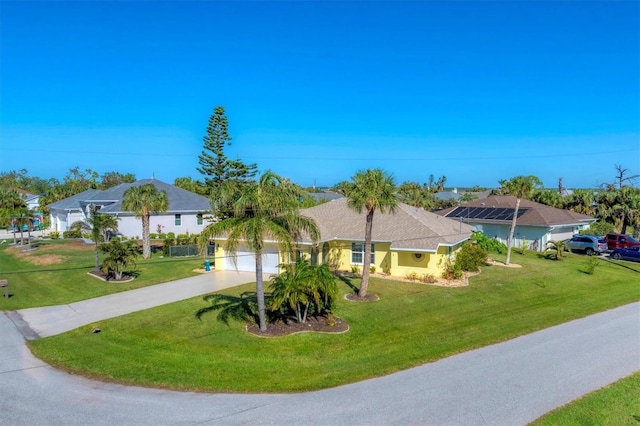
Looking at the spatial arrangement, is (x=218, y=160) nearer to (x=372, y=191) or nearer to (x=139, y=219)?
(x=139, y=219)

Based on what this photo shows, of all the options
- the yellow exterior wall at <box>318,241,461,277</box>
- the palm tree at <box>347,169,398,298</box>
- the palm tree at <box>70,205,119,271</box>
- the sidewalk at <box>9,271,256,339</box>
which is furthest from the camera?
the palm tree at <box>70,205,119,271</box>

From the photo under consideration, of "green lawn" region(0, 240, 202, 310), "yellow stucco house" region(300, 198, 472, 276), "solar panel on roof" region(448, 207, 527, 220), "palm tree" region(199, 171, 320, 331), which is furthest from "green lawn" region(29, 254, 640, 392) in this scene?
"solar panel on roof" region(448, 207, 527, 220)

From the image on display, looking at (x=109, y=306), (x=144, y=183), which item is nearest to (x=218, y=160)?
(x=144, y=183)

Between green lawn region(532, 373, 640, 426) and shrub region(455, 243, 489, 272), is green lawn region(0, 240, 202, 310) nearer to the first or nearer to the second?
shrub region(455, 243, 489, 272)

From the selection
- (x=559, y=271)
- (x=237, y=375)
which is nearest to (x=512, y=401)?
(x=237, y=375)

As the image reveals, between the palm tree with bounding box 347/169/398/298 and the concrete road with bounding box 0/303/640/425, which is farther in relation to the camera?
the palm tree with bounding box 347/169/398/298

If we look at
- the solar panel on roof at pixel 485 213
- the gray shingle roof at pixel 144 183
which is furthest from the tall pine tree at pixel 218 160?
the solar panel on roof at pixel 485 213

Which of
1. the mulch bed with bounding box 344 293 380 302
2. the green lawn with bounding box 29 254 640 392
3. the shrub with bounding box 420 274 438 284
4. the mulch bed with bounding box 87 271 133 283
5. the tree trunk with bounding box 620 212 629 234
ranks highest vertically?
the tree trunk with bounding box 620 212 629 234

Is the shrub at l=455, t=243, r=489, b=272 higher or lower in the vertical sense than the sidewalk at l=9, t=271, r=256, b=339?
higher
